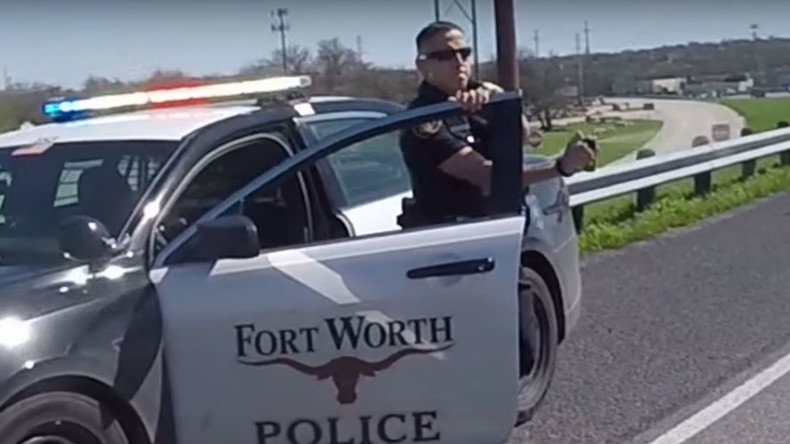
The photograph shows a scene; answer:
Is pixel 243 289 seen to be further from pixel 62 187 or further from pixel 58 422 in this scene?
pixel 62 187

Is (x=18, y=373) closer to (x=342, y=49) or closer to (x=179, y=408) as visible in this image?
(x=179, y=408)

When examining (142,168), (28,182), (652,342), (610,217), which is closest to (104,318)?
(142,168)

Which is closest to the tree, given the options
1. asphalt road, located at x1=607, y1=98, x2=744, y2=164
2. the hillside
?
the hillside

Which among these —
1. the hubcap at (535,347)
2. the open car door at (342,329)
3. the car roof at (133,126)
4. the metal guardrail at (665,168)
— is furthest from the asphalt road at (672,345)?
the car roof at (133,126)

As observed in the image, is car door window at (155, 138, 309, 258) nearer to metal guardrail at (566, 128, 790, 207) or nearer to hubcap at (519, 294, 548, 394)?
hubcap at (519, 294, 548, 394)

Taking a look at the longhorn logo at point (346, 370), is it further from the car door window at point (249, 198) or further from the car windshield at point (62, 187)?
the car windshield at point (62, 187)

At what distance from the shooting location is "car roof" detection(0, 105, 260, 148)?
496 centimetres

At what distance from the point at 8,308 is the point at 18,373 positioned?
0.22 meters

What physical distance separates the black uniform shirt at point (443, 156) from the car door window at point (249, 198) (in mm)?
525

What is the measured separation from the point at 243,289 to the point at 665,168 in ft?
33.7

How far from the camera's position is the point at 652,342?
756 cm

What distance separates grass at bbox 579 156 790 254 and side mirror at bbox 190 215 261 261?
7.31m

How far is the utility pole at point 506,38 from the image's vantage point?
14969mm

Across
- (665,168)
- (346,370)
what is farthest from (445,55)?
(665,168)
